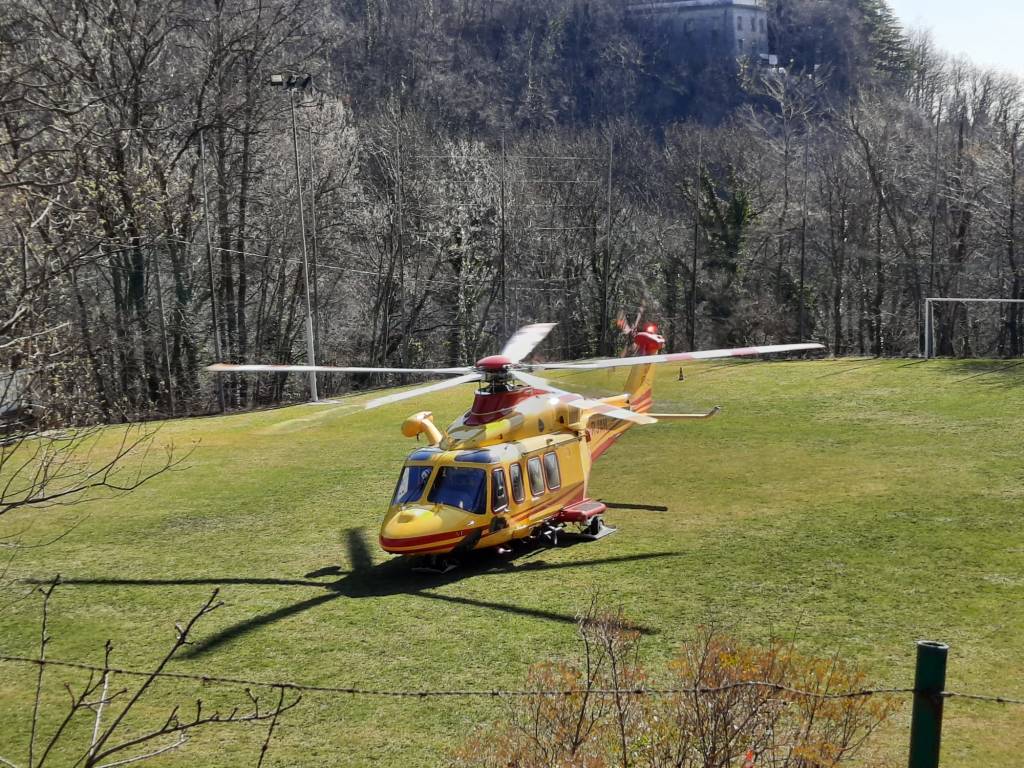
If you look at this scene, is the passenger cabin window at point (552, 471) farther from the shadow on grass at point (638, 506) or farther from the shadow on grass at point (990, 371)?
the shadow on grass at point (990, 371)

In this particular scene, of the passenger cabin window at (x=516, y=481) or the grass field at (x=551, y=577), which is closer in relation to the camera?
the grass field at (x=551, y=577)

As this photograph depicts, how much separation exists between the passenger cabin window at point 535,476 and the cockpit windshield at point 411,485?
55.9 inches

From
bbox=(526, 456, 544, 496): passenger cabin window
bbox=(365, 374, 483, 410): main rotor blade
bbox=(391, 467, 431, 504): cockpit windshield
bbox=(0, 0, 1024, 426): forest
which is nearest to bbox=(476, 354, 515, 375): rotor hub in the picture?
bbox=(365, 374, 483, 410): main rotor blade

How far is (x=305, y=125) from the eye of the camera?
3422 cm

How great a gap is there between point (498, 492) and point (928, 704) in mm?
7807

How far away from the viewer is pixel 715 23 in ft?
296

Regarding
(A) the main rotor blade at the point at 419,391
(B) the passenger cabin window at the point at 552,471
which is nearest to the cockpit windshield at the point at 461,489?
(A) the main rotor blade at the point at 419,391

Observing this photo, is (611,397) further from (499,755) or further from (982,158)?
(982,158)

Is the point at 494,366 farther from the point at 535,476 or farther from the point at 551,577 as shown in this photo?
the point at 551,577

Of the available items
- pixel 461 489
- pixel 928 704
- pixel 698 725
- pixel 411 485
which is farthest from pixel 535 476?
pixel 928 704

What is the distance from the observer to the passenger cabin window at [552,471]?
12516mm

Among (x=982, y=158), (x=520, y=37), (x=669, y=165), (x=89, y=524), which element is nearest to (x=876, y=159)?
(x=982, y=158)

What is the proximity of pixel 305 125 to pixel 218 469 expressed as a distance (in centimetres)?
1966

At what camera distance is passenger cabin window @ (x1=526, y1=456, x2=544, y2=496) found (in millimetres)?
12164
